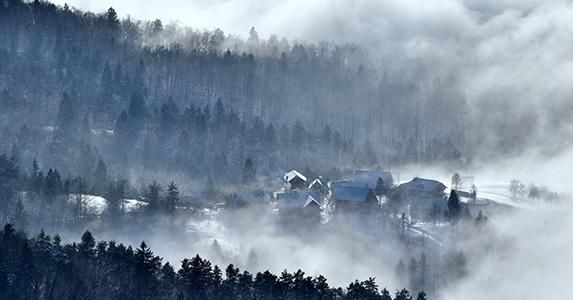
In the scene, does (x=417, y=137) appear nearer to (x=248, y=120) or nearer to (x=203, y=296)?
(x=248, y=120)

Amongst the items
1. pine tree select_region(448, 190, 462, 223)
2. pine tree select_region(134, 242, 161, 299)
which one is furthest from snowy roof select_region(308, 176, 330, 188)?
pine tree select_region(134, 242, 161, 299)

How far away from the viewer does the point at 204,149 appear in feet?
461

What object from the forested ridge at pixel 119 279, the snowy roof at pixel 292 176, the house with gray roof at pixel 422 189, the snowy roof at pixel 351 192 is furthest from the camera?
the snowy roof at pixel 292 176

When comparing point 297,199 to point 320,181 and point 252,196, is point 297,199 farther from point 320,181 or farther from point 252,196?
point 320,181

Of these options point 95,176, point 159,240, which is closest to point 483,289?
point 159,240

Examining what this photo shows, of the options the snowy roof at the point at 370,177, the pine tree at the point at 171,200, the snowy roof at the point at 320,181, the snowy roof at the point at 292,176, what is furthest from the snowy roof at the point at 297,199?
the pine tree at the point at 171,200

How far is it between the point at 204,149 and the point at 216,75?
41.0 metres

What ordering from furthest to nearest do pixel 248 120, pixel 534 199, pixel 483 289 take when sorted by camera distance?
pixel 248 120, pixel 534 199, pixel 483 289

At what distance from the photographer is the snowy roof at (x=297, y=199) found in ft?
388

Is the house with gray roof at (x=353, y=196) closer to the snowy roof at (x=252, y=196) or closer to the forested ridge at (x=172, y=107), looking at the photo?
the snowy roof at (x=252, y=196)

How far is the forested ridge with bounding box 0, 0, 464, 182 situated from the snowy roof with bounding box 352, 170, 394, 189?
1224cm

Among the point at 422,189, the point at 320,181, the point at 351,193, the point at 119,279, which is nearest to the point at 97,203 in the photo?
the point at 119,279

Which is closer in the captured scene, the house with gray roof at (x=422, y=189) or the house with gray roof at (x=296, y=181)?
the house with gray roof at (x=296, y=181)

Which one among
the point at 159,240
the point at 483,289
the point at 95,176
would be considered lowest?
the point at 483,289
